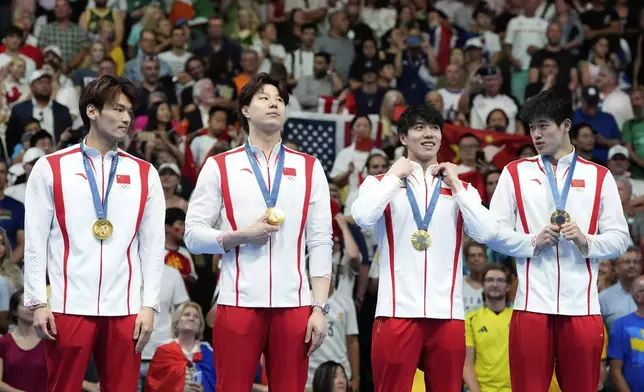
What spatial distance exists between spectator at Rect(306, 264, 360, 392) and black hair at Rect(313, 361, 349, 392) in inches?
42.8

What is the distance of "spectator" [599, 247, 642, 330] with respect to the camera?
37.6 feet

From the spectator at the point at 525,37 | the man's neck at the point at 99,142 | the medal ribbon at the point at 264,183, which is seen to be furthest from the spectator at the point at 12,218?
the spectator at the point at 525,37

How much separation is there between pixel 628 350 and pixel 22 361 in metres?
5.10

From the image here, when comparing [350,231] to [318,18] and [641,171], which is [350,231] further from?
[318,18]

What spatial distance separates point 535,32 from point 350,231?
6.80 m

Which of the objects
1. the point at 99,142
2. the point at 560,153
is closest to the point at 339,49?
the point at 560,153

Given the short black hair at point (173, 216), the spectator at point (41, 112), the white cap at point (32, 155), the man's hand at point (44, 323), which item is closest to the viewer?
the man's hand at point (44, 323)

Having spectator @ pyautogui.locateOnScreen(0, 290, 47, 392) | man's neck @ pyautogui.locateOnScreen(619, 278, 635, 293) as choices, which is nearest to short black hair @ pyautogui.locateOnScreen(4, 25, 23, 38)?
spectator @ pyautogui.locateOnScreen(0, 290, 47, 392)

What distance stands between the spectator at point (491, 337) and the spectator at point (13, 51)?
732cm

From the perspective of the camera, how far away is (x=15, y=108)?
14.1 metres

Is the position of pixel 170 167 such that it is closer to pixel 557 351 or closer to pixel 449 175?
pixel 449 175

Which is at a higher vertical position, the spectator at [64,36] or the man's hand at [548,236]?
the spectator at [64,36]

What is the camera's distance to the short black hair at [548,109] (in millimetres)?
7812

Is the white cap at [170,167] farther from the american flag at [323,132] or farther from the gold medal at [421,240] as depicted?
→ the gold medal at [421,240]
